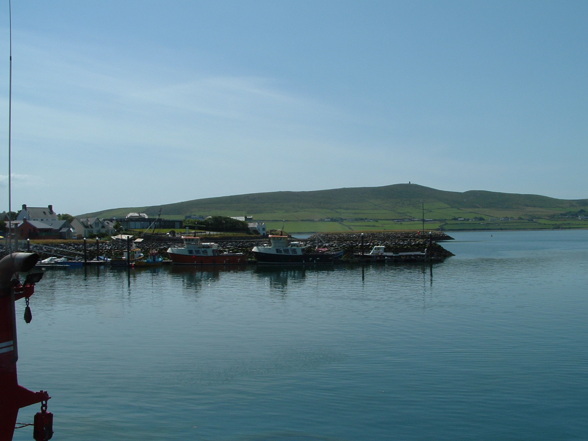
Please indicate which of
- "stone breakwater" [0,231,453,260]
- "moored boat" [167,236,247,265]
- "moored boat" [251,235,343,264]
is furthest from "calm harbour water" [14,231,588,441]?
"stone breakwater" [0,231,453,260]

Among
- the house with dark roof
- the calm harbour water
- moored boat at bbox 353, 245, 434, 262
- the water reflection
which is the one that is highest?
the house with dark roof

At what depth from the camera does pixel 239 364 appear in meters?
22.7

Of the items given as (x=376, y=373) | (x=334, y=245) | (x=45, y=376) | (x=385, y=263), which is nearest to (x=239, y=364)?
(x=376, y=373)

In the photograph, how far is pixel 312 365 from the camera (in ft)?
73.5

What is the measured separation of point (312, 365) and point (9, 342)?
46.5 feet

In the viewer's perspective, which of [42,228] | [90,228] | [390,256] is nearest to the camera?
[390,256]

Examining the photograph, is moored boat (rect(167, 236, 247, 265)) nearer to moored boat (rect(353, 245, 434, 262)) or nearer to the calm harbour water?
moored boat (rect(353, 245, 434, 262))

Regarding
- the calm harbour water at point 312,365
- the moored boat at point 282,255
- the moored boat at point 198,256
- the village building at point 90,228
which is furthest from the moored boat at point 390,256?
the village building at point 90,228

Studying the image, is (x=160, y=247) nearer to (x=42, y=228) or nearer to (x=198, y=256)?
(x=198, y=256)

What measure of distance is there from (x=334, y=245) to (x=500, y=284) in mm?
48265

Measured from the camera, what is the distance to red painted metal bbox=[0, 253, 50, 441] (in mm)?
Result: 9641

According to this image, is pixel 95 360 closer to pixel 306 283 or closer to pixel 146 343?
pixel 146 343

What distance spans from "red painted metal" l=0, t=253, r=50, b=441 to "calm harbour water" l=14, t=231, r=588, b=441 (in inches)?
236

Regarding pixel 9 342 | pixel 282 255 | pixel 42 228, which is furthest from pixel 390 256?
pixel 9 342
